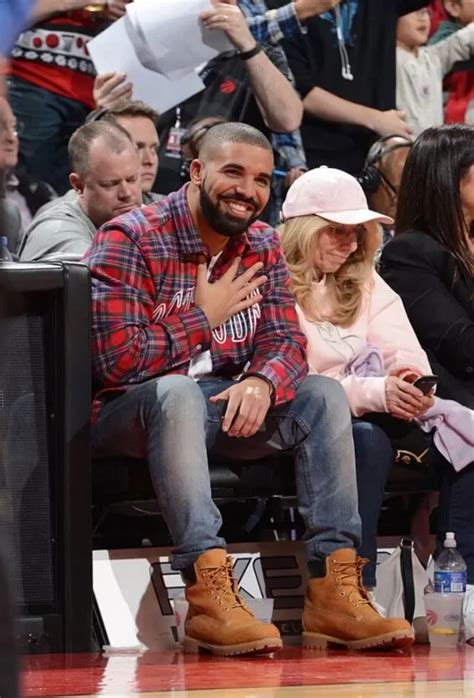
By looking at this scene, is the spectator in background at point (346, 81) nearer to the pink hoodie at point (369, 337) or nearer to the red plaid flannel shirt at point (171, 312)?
the pink hoodie at point (369, 337)

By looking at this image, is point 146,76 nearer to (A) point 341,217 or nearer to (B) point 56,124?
(B) point 56,124

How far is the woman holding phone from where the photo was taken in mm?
3869

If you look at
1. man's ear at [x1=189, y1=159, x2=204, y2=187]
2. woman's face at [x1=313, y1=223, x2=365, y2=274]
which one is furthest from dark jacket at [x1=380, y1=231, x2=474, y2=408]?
man's ear at [x1=189, y1=159, x2=204, y2=187]

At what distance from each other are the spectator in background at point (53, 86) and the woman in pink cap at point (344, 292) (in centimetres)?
111

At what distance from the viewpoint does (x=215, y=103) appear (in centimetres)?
491

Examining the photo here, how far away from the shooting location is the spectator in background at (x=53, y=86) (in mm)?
4652

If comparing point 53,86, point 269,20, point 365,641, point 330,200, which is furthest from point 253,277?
point 269,20

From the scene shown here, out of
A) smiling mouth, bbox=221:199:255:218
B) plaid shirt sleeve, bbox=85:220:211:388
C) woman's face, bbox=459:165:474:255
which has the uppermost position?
smiling mouth, bbox=221:199:255:218

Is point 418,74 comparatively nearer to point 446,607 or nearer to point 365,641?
point 446,607

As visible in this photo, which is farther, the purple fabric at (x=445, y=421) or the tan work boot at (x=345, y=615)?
the purple fabric at (x=445, y=421)

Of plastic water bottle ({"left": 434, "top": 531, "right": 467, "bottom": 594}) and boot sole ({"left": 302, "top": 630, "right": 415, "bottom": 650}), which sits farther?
plastic water bottle ({"left": 434, "top": 531, "right": 467, "bottom": 594})

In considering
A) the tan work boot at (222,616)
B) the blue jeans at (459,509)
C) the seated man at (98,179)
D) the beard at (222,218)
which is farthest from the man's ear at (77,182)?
the tan work boot at (222,616)

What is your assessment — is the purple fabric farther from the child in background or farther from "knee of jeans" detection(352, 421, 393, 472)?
the child in background

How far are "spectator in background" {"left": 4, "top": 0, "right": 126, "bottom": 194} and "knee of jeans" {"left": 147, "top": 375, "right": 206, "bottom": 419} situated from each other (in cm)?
168
